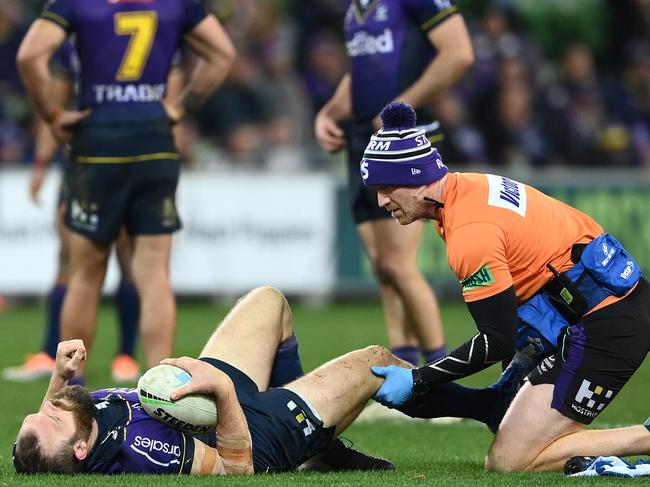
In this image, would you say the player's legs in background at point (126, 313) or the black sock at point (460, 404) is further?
the player's legs in background at point (126, 313)

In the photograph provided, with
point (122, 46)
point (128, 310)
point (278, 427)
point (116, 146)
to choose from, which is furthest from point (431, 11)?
point (278, 427)

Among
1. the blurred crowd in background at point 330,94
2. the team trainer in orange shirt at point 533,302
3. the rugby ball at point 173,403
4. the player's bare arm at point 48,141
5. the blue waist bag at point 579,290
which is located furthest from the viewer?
the blurred crowd in background at point 330,94

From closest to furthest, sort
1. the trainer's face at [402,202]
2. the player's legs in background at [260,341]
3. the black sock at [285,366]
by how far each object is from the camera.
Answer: the trainer's face at [402,202], the player's legs in background at [260,341], the black sock at [285,366]

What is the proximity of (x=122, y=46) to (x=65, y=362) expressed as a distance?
9.36ft

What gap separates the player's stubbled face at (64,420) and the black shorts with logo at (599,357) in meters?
2.00

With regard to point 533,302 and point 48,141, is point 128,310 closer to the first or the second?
point 48,141

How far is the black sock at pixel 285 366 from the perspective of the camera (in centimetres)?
629

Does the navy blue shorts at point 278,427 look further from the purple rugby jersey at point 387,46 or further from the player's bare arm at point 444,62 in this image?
the purple rugby jersey at point 387,46

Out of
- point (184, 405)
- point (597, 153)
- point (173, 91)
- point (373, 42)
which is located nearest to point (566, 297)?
point (184, 405)

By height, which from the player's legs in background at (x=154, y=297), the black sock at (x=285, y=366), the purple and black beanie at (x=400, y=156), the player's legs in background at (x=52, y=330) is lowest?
the player's legs in background at (x=52, y=330)

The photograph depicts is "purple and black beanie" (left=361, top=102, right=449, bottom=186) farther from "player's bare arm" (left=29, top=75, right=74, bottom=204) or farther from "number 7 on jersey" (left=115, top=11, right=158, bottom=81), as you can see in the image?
"player's bare arm" (left=29, top=75, right=74, bottom=204)

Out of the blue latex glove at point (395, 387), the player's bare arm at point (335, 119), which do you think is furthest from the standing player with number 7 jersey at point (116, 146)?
the blue latex glove at point (395, 387)

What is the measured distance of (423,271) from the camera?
1482 cm

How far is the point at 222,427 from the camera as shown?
5535 mm
